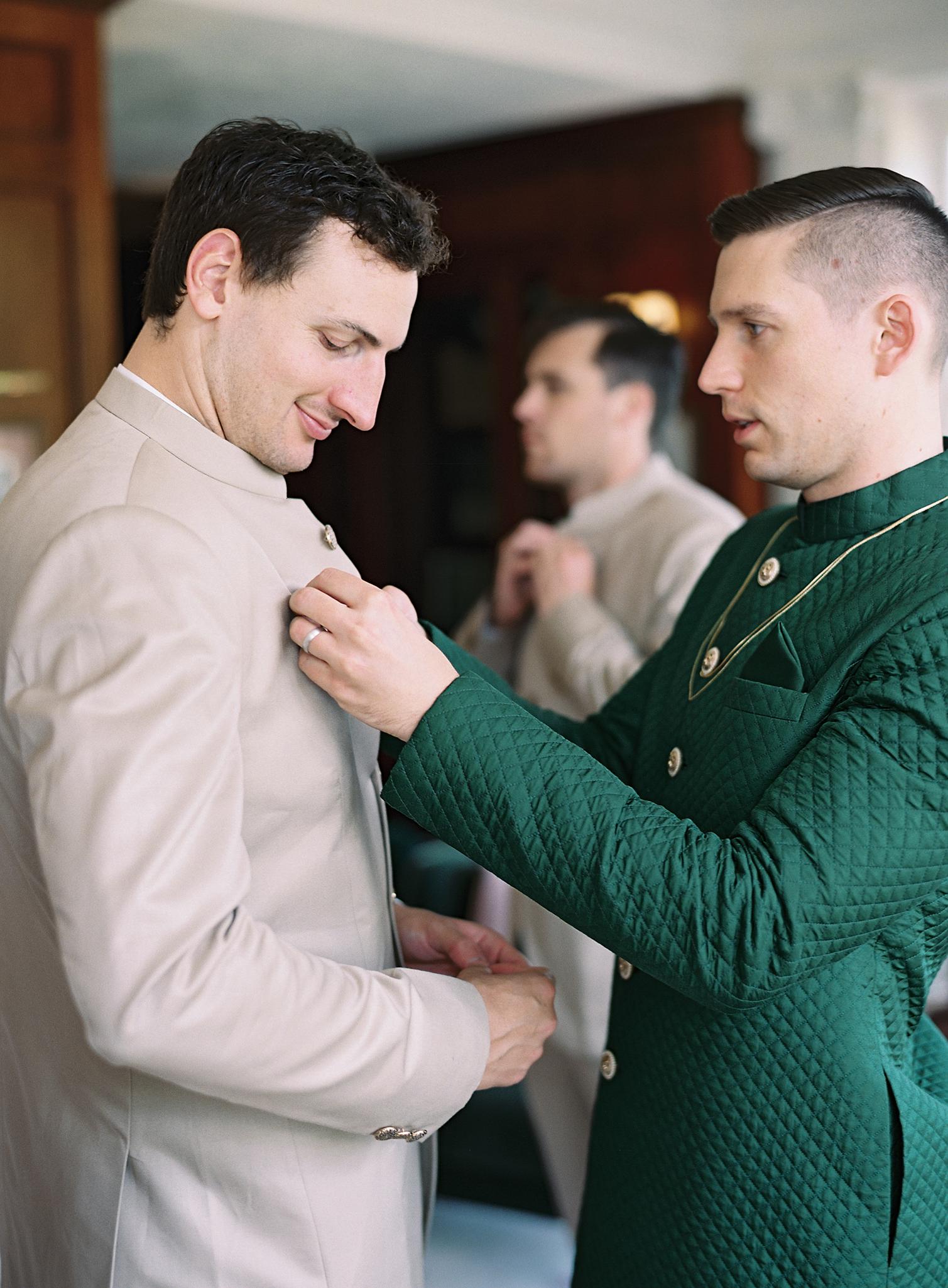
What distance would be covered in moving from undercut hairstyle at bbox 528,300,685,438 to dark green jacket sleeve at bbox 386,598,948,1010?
186 cm

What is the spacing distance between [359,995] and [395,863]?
2.67 metres

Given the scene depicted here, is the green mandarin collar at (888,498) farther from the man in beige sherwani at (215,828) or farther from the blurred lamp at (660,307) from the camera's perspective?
the blurred lamp at (660,307)

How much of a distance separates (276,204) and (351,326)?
12 centimetres

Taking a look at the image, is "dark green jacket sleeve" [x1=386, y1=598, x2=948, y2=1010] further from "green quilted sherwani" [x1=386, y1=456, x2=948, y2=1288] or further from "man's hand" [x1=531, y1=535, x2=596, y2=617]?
"man's hand" [x1=531, y1=535, x2=596, y2=617]

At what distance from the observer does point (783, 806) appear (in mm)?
1149

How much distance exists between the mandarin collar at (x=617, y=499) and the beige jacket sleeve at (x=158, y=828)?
1920mm

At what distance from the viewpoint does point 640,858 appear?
45.8 inches

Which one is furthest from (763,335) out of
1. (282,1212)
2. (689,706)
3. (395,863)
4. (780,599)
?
(395,863)

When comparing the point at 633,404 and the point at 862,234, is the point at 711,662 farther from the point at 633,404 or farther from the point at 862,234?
the point at 633,404

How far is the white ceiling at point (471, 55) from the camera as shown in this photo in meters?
4.09

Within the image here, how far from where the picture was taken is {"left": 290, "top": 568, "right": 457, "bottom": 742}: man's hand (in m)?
1.13

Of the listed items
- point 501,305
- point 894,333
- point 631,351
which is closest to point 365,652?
point 894,333

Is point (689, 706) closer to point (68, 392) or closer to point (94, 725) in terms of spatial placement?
point (94, 725)

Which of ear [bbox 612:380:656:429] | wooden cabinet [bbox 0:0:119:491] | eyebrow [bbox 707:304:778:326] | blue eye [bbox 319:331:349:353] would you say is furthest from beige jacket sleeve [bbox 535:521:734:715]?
wooden cabinet [bbox 0:0:119:491]
